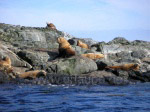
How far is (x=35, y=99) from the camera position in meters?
11.6

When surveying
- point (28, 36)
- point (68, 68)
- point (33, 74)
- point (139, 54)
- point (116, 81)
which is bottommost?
point (116, 81)

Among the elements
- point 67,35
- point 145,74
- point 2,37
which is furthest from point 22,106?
point 67,35

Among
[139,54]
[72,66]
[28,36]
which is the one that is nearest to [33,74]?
[72,66]

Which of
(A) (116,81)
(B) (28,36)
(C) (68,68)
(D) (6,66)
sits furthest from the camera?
(B) (28,36)

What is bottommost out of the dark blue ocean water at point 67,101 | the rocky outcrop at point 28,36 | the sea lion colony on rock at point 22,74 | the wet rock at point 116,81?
the dark blue ocean water at point 67,101

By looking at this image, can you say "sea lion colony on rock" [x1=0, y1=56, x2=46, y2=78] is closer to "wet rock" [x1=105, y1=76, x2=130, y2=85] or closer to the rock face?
"wet rock" [x1=105, y1=76, x2=130, y2=85]

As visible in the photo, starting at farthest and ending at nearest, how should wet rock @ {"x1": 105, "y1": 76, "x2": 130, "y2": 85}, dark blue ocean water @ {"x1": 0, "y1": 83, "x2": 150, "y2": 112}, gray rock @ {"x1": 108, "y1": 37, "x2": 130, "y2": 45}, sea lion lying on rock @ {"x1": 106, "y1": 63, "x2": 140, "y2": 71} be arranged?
gray rock @ {"x1": 108, "y1": 37, "x2": 130, "y2": 45} → sea lion lying on rock @ {"x1": 106, "y1": 63, "x2": 140, "y2": 71} → wet rock @ {"x1": 105, "y1": 76, "x2": 130, "y2": 85} → dark blue ocean water @ {"x1": 0, "y1": 83, "x2": 150, "y2": 112}

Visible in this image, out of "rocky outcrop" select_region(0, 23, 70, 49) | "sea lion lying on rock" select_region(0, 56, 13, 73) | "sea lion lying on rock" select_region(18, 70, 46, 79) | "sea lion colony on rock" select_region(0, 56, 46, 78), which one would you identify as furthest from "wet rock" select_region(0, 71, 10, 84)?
"rocky outcrop" select_region(0, 23, 70, 49)

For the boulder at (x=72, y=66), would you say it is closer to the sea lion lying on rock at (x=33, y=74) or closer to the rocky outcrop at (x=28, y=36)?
the sea lion lying on rock at (x=33, y=74)

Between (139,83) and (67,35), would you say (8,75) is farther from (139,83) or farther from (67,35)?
(67,35)

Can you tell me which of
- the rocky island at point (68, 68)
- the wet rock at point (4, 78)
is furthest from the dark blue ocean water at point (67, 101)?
the rocky island at point (68, 68)

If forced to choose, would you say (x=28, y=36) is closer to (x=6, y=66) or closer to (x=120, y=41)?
(x=120, y=41)

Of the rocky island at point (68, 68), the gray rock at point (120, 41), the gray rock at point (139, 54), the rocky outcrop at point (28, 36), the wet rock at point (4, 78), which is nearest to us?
the wet rock at point (4, 78)

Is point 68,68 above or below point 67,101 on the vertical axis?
above
